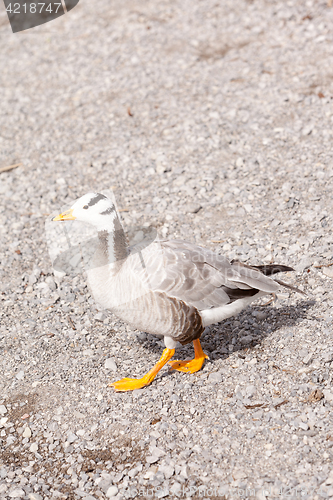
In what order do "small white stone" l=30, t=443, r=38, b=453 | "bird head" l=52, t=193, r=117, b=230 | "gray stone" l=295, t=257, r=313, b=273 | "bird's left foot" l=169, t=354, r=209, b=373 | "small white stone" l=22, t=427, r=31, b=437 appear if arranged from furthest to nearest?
"gray stone" l=295, t=257, r=313, b=273 < "bird's left foot" l=169, t=354, r=209, b=373 < "bird head" l=52, t=193, r=117, b=230 < "small white stone" l=22, t=427, r=31, b=437 < "small white stone" l=30, t=443, r=38, b=453

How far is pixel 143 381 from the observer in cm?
516

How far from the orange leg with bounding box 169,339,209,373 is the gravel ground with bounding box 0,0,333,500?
9cm

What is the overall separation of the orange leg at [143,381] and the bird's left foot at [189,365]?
24 cm

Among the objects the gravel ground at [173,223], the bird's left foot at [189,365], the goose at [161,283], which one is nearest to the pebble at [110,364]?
the gravel ground at [173,223]

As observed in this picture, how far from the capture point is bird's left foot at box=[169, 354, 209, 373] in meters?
5.29

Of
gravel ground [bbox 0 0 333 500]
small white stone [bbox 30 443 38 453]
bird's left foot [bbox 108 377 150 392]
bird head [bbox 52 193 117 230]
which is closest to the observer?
gravel ground [bbox 0 0 333 500]

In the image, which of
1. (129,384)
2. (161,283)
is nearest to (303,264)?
(161,283)

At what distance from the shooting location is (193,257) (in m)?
5.12

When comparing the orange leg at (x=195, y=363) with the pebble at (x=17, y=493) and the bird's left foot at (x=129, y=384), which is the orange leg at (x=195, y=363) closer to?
the bird's left foot at (x=129, y=384)

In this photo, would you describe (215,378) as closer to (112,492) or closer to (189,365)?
(189,365)

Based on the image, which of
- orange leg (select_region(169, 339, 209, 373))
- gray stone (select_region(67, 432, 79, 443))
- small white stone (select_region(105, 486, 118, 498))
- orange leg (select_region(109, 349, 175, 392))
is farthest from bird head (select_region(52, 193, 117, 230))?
small white stone (select_region(105, 486, 118, 498))

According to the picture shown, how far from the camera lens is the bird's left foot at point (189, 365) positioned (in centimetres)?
529

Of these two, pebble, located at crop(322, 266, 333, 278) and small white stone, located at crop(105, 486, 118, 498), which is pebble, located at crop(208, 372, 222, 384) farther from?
pebble, located at crop(322, 266, 333, 278)

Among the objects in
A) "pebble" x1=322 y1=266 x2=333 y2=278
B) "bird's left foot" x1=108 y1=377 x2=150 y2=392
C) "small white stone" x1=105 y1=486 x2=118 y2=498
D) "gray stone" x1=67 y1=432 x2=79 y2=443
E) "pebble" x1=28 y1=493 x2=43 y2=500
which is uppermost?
"pebble" x1=28 y1=493 x2=43 y2=500
